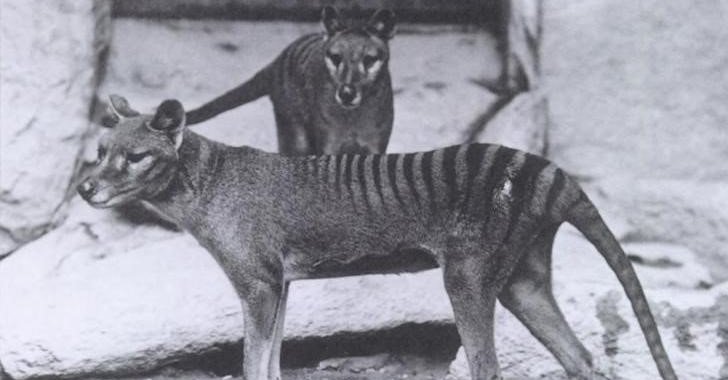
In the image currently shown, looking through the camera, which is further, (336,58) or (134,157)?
(336,58)

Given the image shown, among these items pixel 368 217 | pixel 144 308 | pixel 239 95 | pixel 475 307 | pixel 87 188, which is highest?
pixel 87 188

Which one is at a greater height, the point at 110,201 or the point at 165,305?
the point at 110,201

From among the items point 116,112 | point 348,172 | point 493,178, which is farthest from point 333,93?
point 493,178

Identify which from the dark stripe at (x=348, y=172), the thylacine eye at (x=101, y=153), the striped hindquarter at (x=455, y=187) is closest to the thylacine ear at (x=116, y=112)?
the thylacine eye at (x=101, y=153)

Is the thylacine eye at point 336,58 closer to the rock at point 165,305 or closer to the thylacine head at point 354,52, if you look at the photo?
the thylacine head at point 354,52

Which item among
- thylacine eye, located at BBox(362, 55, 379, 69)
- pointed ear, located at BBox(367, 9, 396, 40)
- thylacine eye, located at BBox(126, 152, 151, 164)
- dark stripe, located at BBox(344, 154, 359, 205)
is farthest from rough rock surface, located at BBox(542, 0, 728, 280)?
thylacine eye, located at BBox(126, 152, 151, 164)

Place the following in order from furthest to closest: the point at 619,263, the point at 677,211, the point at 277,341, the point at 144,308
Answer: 1. the point at 677,211
2. the point at 144,308
3. the point at 277,341
4. the point at 619,263

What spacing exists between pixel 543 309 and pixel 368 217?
775 mm

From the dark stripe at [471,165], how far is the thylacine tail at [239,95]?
6.50 ft

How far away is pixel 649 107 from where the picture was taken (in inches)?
265

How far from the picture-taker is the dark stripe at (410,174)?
4.88 metres

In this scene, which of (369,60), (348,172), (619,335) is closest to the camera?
(348,172)

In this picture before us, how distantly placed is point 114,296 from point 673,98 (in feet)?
10.0

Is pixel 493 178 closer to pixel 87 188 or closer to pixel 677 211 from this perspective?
pixel 87 188
